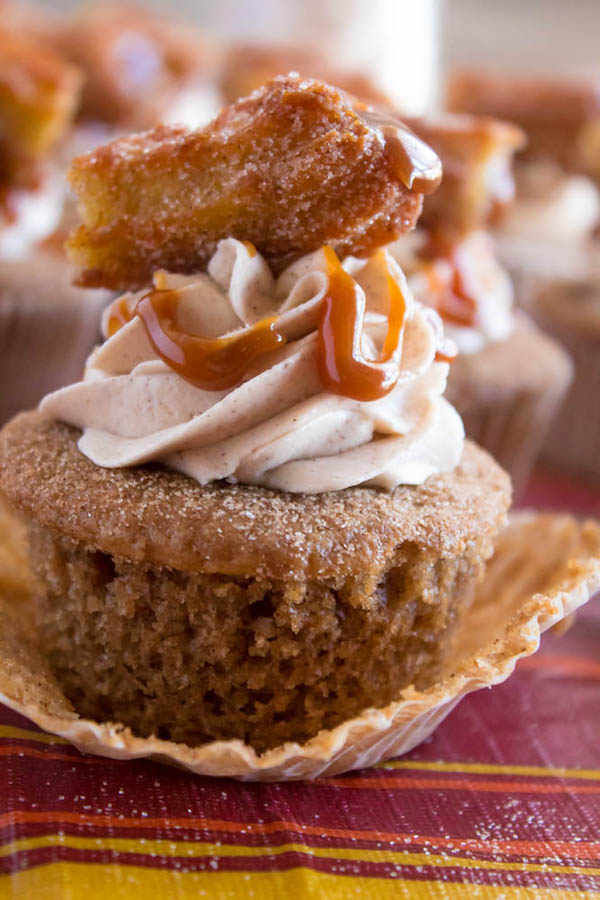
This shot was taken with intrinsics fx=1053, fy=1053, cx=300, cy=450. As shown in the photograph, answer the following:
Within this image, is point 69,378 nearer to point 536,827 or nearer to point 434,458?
point 434,458

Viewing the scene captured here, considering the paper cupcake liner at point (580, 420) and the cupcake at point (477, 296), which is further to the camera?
the paper cupcake liner at point (580, 420)

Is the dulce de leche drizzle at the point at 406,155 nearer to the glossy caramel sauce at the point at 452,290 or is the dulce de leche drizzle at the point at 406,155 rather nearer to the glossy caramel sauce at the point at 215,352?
the glossy caramel sauce at the point at 215,352

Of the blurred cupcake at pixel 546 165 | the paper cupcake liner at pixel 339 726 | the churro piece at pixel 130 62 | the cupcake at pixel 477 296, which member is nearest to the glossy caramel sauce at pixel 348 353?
the paper cupcake liner at pixel 339 726

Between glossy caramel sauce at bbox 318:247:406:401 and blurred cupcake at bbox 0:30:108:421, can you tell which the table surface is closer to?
glossy caramel sauce at bbox 318:247:406:401

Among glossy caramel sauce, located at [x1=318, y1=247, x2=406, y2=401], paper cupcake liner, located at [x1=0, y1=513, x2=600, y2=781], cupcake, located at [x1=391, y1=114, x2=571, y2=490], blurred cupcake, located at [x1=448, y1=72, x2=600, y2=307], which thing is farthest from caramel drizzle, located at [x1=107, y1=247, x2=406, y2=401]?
blurred cupcake, located at [x1=448, y1=72, x2=600, y2=307]

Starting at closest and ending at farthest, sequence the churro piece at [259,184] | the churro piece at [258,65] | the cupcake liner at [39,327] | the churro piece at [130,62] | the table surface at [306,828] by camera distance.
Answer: the table surface at [306,828]
the churro piece at [259,184]
the cupcake liner at [39,327]
the churro piece at [130,62]
the churro piece at [258,65]

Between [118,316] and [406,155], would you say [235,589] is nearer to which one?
[118,316]
